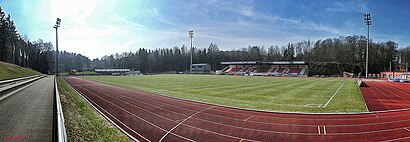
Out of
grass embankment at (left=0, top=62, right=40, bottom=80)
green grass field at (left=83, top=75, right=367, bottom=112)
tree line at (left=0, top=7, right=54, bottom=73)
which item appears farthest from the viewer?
tree line at (left=0, top=7, right=54, bottom=73)

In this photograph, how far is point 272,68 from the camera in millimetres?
89500

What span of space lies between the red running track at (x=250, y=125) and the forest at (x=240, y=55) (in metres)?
56.9

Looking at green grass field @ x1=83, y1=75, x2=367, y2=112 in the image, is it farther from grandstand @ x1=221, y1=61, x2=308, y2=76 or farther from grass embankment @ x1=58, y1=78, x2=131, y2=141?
grandstand @ x1=221, y1=61, x2=308, y2=76

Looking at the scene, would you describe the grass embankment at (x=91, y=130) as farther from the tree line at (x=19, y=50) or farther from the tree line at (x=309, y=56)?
the tree line at (x=309, y=56)

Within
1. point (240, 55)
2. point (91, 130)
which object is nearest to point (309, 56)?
point (240, 55)

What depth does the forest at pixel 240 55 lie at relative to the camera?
74.2 m

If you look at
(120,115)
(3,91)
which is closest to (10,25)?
(3,91)

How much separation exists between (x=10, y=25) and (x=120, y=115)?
84221 millimetres

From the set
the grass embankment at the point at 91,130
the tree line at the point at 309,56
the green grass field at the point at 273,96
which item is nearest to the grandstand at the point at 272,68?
the tree line at the point at 309,56

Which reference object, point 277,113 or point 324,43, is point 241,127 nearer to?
point 277,113

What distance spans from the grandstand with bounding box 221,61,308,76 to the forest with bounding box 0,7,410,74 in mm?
6299

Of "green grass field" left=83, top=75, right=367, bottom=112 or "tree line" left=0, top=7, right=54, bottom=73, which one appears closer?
"green grass field" left=83, top=75, right=367, bottom=112

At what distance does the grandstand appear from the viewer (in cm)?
8106

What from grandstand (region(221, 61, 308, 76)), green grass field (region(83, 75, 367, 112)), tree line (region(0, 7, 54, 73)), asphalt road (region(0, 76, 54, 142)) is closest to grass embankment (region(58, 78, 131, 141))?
asphalt road (region(0, 76, 54, 142))
